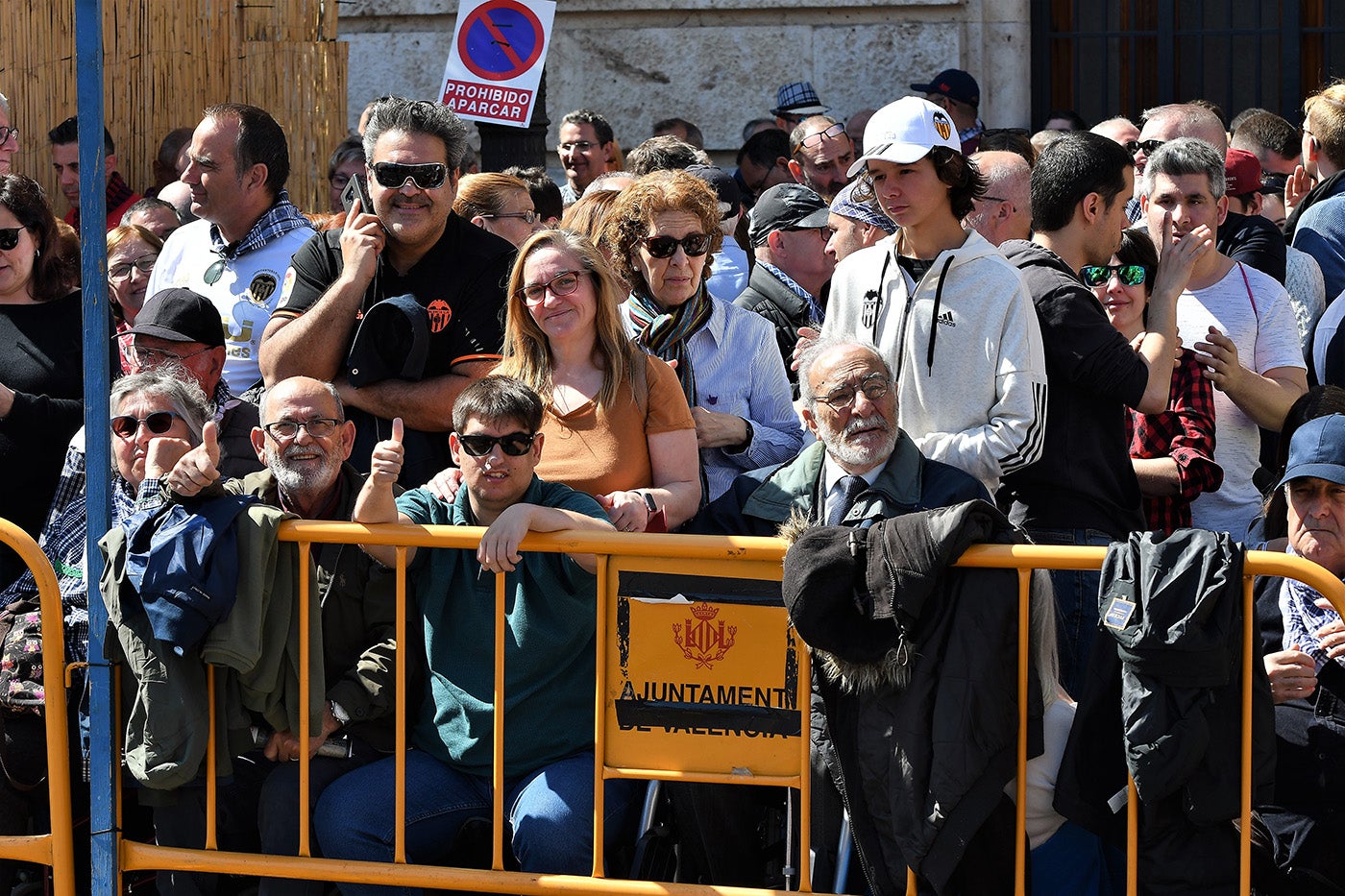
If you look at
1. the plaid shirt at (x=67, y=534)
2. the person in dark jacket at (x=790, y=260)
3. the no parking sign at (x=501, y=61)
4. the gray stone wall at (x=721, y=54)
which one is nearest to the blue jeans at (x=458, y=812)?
the plaid shirt at (x=67, y=534)

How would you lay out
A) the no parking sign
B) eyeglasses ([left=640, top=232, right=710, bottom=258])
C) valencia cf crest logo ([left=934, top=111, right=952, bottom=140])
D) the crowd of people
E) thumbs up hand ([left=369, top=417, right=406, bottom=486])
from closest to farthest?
1. the crowd of people
2. thumbs up hand ([left=369, top=417, right=406, bottom=486])
3. valencia cf crest logo ([left=934, top=111, right=952, bottom=140])
4. eyeglasses ([left=640, top=232, right=710, bottom=258])
5. the no parking sign

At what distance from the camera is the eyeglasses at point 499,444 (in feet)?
13.8

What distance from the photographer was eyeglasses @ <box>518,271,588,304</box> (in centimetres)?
469

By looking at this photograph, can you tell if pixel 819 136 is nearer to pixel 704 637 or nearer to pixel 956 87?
pixel 956 87

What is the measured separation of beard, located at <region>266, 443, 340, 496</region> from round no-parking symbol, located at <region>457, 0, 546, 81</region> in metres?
4.38

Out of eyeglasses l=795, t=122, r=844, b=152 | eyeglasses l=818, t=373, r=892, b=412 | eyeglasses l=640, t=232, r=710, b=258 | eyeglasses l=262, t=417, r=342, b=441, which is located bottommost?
eyeglasses l=262, t=417, r=342, b=441

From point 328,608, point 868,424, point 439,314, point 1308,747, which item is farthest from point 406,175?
point 1308,747

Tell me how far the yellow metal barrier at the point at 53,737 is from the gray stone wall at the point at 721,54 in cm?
777

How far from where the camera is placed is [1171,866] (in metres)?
3.75

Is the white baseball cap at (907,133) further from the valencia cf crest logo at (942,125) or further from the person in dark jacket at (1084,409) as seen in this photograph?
the person in dark jacket at (1084,409)

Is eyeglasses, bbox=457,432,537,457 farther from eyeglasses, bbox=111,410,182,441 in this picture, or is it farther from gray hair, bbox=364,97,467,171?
gray hair, bbox=364,97,467,171

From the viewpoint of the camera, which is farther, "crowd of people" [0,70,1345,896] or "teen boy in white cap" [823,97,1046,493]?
"teen boy in white cap" [823,97,1046,493]

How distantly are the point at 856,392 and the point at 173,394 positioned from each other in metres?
1.83

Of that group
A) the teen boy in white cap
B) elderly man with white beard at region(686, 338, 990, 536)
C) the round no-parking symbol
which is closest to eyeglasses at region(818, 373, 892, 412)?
elderly man with white beard at region(686, 338, 990, 536)
